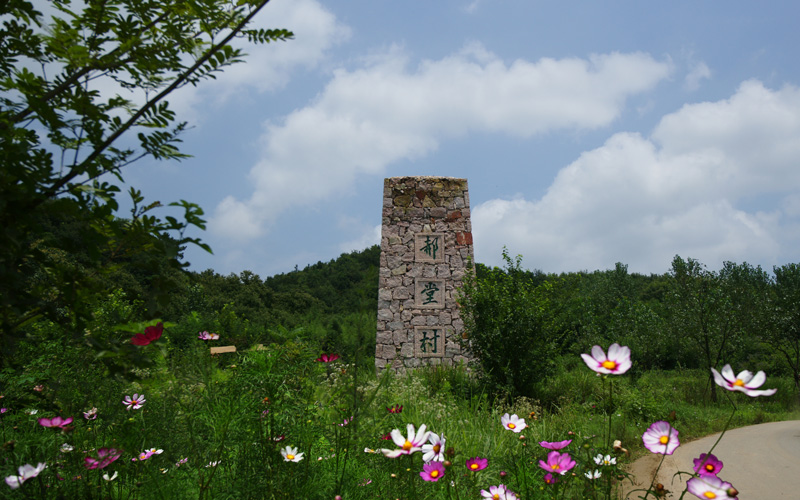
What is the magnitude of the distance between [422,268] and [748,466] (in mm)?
6771

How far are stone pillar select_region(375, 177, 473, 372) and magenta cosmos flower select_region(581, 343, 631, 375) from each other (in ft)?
26.6

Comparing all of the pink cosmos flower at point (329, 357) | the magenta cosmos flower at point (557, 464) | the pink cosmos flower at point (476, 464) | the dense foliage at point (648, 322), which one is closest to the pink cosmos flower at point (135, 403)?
the pink cosmos flower at point (329, 357)

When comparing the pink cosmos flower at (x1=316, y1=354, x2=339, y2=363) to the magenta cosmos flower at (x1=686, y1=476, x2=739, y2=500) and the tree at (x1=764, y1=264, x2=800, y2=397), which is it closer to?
the magenta cosmos flower at (x1=686, y1=476, x2=739, y2=500)

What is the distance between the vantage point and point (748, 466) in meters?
4.18

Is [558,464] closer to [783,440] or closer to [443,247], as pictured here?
[783,440]

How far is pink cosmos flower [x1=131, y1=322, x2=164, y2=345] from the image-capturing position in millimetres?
1537

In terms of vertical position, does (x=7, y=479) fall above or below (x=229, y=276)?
below

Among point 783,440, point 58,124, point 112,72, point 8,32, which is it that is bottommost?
point 783,440

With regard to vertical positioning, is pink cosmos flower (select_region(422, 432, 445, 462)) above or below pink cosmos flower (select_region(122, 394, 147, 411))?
above

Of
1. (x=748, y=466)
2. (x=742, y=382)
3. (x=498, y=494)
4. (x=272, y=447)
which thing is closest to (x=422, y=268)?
(x=748, y=466)

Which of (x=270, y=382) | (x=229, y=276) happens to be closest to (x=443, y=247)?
(x=270, y=382)

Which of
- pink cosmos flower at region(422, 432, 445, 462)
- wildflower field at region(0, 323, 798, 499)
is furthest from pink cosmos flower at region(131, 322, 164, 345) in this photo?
pink cosmos flower at region(422, 432, 445, 462)

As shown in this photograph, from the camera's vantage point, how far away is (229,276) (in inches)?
800

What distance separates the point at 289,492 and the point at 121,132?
153 centimetres
